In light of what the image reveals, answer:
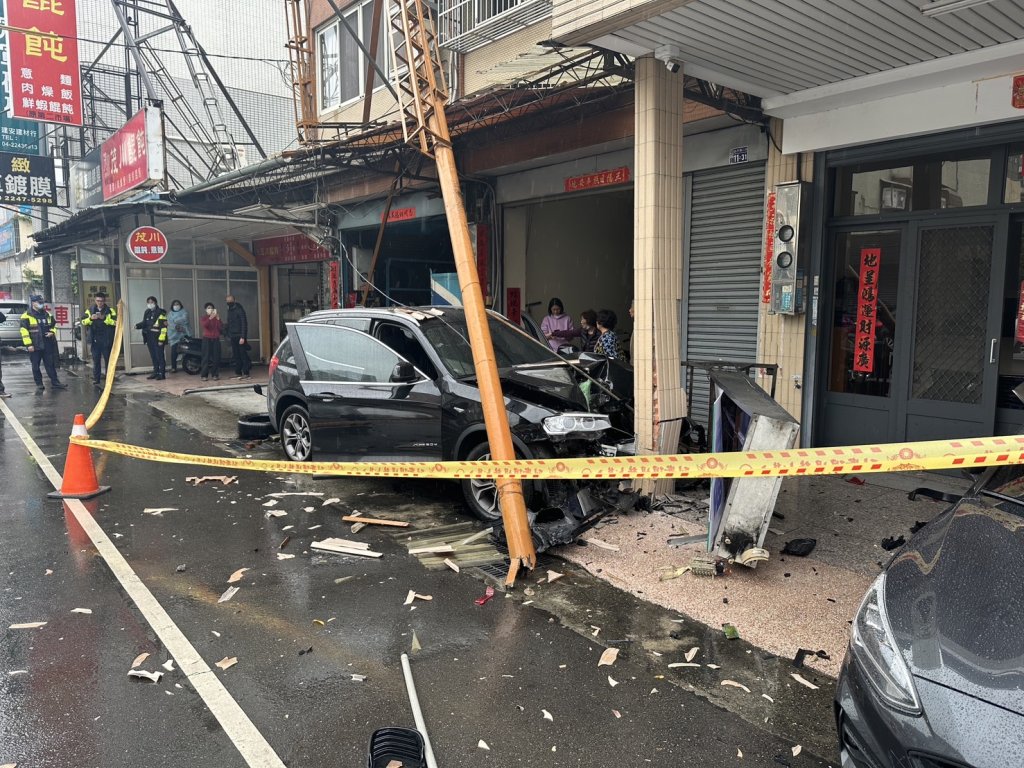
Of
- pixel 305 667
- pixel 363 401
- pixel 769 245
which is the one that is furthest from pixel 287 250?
pixel 305 667

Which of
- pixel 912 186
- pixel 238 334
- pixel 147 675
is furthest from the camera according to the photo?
pixel 238 334

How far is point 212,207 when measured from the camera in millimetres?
16203

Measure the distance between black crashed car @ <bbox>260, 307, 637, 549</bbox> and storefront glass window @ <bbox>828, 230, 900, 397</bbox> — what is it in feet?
8.06

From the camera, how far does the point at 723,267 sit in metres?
9.09

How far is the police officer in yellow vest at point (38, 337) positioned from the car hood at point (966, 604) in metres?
17.0

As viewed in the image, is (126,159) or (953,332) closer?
(953,332)

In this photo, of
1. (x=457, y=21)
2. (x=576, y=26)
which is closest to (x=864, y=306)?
(x=576, y=26)

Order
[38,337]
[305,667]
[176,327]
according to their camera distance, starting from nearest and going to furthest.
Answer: [305,667], [38,337], [176,327]

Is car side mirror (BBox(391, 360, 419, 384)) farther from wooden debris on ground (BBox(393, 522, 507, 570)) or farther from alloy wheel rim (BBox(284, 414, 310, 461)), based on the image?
alloy wheel rim (BBox(284, 414, 310, 461))

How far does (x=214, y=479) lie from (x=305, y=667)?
4.60 meters

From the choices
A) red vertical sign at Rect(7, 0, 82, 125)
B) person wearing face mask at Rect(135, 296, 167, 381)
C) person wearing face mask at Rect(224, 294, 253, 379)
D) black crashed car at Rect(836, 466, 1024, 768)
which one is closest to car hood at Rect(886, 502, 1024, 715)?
black crashed car at Rect(836, 466, 1024, 768)

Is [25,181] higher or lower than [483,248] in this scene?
higher

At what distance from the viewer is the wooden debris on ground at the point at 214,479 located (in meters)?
7.72

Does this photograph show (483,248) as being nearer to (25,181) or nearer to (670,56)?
(670,56)
